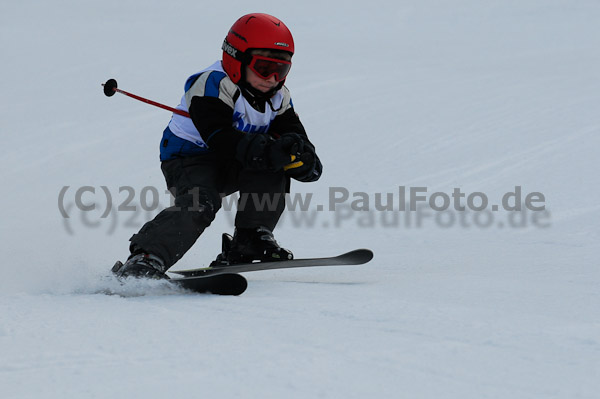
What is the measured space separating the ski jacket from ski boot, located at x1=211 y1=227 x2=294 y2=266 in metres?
0.39

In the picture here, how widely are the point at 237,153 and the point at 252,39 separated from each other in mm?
541

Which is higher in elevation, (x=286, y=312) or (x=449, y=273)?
(x=449, y=273)

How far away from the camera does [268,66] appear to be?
3.41 metres

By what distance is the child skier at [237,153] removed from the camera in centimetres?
316

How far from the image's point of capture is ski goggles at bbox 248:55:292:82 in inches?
133

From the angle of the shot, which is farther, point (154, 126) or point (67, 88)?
point (67, 88)

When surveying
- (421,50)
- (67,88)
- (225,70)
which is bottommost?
(225,70)

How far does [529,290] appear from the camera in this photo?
2.92 m

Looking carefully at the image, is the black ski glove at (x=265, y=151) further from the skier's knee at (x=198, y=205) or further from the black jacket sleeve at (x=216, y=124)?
the skier's knee at (x=198, y=205)

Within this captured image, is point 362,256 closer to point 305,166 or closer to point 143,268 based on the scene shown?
point 305,166

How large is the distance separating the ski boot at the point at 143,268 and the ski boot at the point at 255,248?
2.22ft

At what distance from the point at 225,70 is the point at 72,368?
1.92 meters

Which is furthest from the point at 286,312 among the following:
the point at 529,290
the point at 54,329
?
the point at 529,290

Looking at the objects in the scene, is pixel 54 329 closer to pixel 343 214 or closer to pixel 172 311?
pixel 172 311
